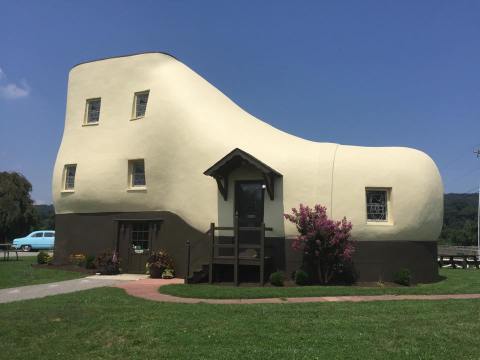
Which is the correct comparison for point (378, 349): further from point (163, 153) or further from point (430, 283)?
point (163, 153)

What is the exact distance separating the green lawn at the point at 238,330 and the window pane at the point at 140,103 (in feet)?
34.8

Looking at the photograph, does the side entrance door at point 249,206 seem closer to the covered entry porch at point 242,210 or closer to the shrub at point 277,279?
the covered entry porch at point 242,210

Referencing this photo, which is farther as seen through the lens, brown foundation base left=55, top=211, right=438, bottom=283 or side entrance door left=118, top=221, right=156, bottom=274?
side entrance door left=118, top=221, right=156, bottom=274

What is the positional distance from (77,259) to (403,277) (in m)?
13.0

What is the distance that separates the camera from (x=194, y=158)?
18.2 metres

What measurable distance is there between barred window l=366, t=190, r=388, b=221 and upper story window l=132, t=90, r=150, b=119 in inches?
391

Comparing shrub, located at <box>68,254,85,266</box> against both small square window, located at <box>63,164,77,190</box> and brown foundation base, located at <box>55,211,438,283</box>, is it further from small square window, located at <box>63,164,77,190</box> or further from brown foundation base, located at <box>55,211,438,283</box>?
small square window, located at <box>63,164,77,190</box>

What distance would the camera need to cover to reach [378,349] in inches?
281

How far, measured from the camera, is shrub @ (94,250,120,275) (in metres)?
18.3

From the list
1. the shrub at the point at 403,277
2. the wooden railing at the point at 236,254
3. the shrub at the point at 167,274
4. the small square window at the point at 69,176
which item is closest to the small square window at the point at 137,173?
the small square window at the point at 69,176

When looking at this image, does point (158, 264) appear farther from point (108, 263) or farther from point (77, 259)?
point (77, 259)

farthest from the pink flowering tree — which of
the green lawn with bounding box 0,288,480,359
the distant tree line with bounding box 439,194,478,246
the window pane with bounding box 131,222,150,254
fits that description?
the distant tree line with bounding box 439,194,478,246

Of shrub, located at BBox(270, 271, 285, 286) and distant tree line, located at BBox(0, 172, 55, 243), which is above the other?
distant tree line, located at BBox(0, 172, 55, 243)

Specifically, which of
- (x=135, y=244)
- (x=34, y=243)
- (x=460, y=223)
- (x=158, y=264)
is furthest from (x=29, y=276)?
(x=460, y=223)
